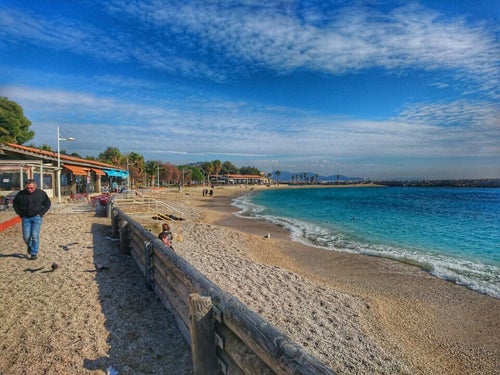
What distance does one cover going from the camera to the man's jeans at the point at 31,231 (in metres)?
7.09

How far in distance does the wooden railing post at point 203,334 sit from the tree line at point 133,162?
34.3 meters

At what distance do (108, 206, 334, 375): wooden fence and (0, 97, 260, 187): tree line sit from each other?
1300 inches

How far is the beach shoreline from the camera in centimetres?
553

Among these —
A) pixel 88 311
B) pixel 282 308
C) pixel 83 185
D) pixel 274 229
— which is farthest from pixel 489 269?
pixel 83 185

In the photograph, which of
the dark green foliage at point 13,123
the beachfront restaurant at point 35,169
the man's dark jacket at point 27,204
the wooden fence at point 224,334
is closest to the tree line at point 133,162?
the dark green foliage at point 13,123

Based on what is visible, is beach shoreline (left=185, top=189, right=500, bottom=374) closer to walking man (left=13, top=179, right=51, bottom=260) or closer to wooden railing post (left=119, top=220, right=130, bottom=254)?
wooden railing post (left=119, top=220, right=130, bottom=254)

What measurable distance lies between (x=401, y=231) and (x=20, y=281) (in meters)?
20.9

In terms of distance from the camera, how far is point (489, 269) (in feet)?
37.9

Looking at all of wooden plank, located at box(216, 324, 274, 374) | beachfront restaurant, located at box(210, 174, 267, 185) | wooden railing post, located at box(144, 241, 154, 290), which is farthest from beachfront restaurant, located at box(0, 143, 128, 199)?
beachfront restaurant, located at box(210, 174, 267, 185)

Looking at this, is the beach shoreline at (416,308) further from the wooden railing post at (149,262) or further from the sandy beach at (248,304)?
the wooden railing post at (149,262)

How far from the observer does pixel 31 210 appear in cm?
705

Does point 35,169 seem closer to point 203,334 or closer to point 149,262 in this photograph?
point 149,262

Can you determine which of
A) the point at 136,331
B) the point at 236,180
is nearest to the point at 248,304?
the point at 136,331

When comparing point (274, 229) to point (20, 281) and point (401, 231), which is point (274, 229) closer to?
point (401, 231)
